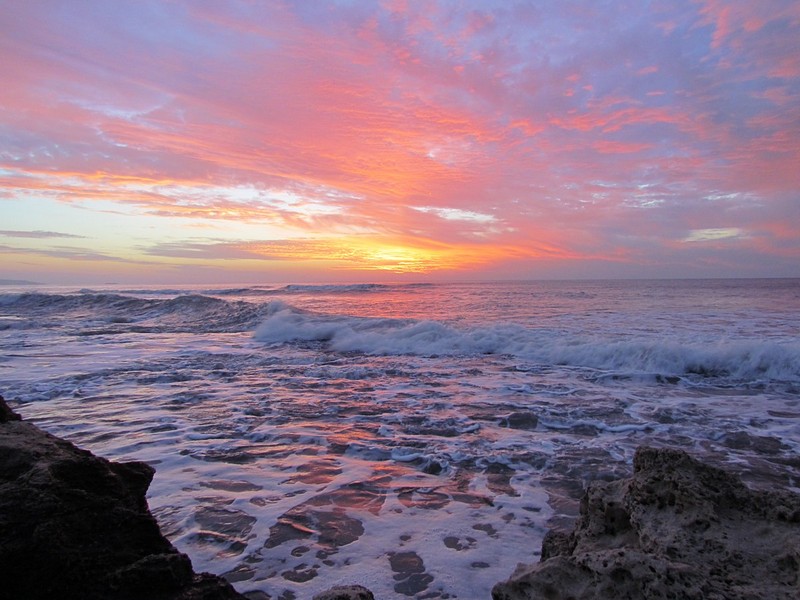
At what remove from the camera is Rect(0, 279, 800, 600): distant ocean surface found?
3.15 metres

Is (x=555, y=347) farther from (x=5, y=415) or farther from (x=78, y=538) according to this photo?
(x=78, y=538)

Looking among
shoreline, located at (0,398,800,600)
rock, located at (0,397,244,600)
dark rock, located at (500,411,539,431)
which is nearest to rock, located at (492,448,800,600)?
shoreline, located at (0,398,800,600)

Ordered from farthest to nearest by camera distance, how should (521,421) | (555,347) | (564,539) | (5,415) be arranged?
1. (555,347)
2. (521,421)
3. (5,415)
4. (564,539)

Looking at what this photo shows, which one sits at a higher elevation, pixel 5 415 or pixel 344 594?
pixel 5 415

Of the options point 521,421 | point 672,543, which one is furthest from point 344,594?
point 521,421

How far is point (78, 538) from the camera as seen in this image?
5.77ft

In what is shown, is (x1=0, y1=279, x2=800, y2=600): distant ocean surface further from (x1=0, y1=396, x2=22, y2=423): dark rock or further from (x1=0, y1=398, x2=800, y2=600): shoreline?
(x1=0, y1=396, x2=22, y2=423): dark rock

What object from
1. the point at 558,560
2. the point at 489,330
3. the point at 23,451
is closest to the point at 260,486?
the point at 23,451

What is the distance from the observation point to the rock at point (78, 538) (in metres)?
1.62

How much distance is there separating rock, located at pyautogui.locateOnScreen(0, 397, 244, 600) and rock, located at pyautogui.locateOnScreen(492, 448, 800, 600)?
4.21 feet

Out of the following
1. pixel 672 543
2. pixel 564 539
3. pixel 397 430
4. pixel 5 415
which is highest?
pixel 5 415

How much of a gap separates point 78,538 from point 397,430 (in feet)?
13.5

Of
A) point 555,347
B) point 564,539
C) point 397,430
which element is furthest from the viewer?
point 555,347

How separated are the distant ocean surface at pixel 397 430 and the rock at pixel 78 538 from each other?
1.04 m
